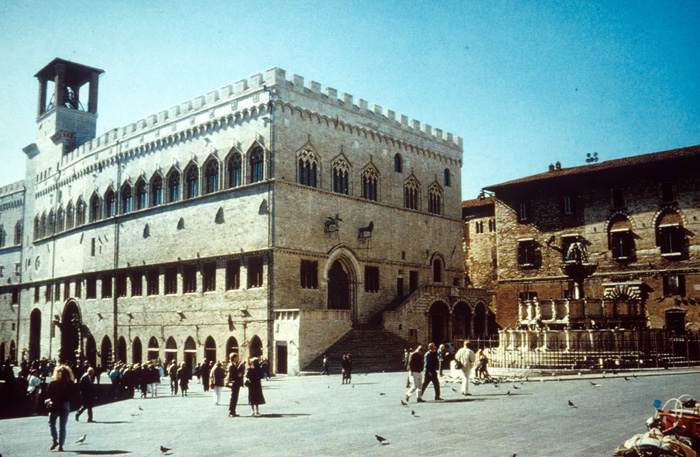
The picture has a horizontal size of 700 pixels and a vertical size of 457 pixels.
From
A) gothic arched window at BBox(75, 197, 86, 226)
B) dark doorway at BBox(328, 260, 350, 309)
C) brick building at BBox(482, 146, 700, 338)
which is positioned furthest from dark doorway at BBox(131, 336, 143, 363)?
brick building at BBox(482, 146, 700, 338)

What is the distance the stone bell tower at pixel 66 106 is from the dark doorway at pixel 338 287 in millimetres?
26936

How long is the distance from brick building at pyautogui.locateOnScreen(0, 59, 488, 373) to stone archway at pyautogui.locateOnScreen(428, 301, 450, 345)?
0.47 ft

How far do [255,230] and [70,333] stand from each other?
73.1ft

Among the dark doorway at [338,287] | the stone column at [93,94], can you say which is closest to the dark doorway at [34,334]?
the stone column at [93,94]

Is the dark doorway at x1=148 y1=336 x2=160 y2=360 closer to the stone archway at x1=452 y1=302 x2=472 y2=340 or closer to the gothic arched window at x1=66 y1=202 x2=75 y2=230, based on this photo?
the gothic arched window at x1=66 y1=202 x2=75 y2=230

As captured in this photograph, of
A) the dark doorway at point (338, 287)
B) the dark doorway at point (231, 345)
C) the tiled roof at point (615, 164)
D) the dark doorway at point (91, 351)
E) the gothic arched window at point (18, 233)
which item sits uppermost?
the tiled roof at point (615, 164)

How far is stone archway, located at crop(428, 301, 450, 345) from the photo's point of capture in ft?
125

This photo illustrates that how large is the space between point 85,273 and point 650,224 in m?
36.4

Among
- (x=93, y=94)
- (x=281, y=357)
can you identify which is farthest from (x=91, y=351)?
(x=93, y=94)

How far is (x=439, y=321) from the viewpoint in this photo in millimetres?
38688

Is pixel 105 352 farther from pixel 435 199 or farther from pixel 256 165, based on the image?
pixel 435 199

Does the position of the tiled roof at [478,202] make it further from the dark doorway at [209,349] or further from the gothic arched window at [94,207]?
the gothic arched window at [94,207]

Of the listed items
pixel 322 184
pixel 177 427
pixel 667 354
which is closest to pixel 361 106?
pixel 322 184

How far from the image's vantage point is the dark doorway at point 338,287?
112 ft
